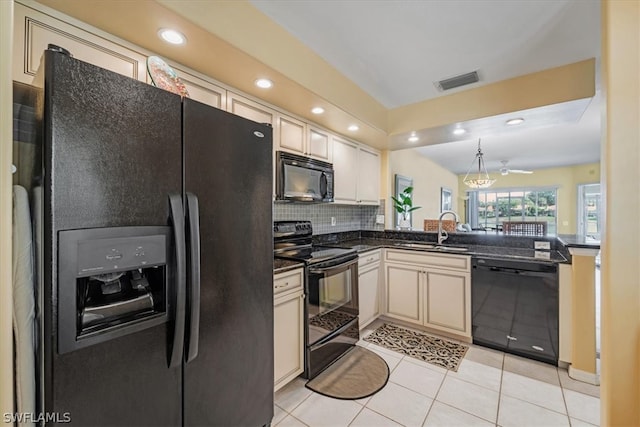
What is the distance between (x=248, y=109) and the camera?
82.3 inches

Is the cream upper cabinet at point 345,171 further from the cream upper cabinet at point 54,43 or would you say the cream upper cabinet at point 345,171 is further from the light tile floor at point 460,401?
the cream upper cabinet at point 54,43

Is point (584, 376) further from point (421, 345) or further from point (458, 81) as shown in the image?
point (458, 81)

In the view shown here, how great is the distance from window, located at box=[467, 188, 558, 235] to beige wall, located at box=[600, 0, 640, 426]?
734cm

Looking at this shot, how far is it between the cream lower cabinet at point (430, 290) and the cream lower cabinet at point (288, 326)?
150 cm

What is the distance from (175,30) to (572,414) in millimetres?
3321

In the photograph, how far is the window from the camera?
812 centimetres

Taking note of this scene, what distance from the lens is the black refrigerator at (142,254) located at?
804 mm

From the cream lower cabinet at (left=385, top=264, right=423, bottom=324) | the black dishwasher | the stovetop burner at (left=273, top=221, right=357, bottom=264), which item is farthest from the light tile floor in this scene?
the stovetop burner at (left=273, top=221, right=357, bottom=264)

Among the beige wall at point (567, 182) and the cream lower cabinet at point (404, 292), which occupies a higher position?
the beige wall at point (567, 182)

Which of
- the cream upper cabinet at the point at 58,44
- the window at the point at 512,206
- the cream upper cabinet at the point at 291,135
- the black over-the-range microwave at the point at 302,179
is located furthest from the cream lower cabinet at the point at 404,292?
the window at the point at 512,206

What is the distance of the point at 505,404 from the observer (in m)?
1.85

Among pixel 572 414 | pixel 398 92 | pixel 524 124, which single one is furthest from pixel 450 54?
pixel 572 414

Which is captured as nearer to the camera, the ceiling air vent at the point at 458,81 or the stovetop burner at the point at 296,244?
the stovetop burner at the point at 296,244

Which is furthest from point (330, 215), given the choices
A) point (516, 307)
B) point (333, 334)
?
point (516, 307)
